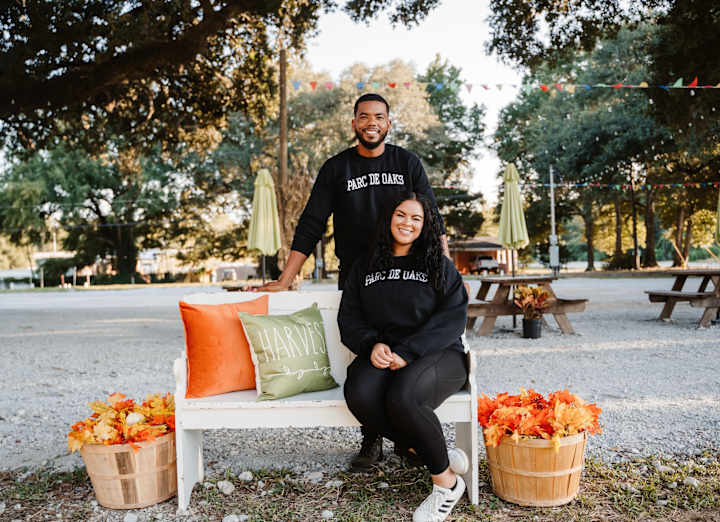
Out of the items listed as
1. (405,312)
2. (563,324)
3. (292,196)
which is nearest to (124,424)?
(405,312)

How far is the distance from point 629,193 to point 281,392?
2808 cm

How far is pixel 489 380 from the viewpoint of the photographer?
5.23m

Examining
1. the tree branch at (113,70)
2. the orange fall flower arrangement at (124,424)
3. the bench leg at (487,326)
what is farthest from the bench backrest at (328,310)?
the tree branch at (113,70)

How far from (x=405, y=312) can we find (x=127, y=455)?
1.53 m

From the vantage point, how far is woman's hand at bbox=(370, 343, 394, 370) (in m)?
2.69

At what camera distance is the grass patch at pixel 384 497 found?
2600 mm

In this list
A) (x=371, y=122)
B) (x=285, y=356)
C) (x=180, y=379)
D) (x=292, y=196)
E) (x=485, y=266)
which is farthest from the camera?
(x=485, y=266)

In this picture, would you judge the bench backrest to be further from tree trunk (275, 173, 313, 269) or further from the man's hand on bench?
tree trunk (275, 173, 313, 269)

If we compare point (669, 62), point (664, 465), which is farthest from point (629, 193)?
point (664, 465)

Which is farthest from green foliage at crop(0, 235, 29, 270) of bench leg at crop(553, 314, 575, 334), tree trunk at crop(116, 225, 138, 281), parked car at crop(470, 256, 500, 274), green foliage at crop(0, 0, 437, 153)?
bench leg at crop(553, 314, 575, 334)

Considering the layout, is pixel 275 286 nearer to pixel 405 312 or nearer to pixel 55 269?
pixel 405 312

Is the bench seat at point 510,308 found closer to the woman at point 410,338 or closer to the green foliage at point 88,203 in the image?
the woman at point 410,338

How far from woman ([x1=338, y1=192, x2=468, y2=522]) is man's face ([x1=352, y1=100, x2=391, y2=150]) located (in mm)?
433

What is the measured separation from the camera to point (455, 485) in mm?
2613
